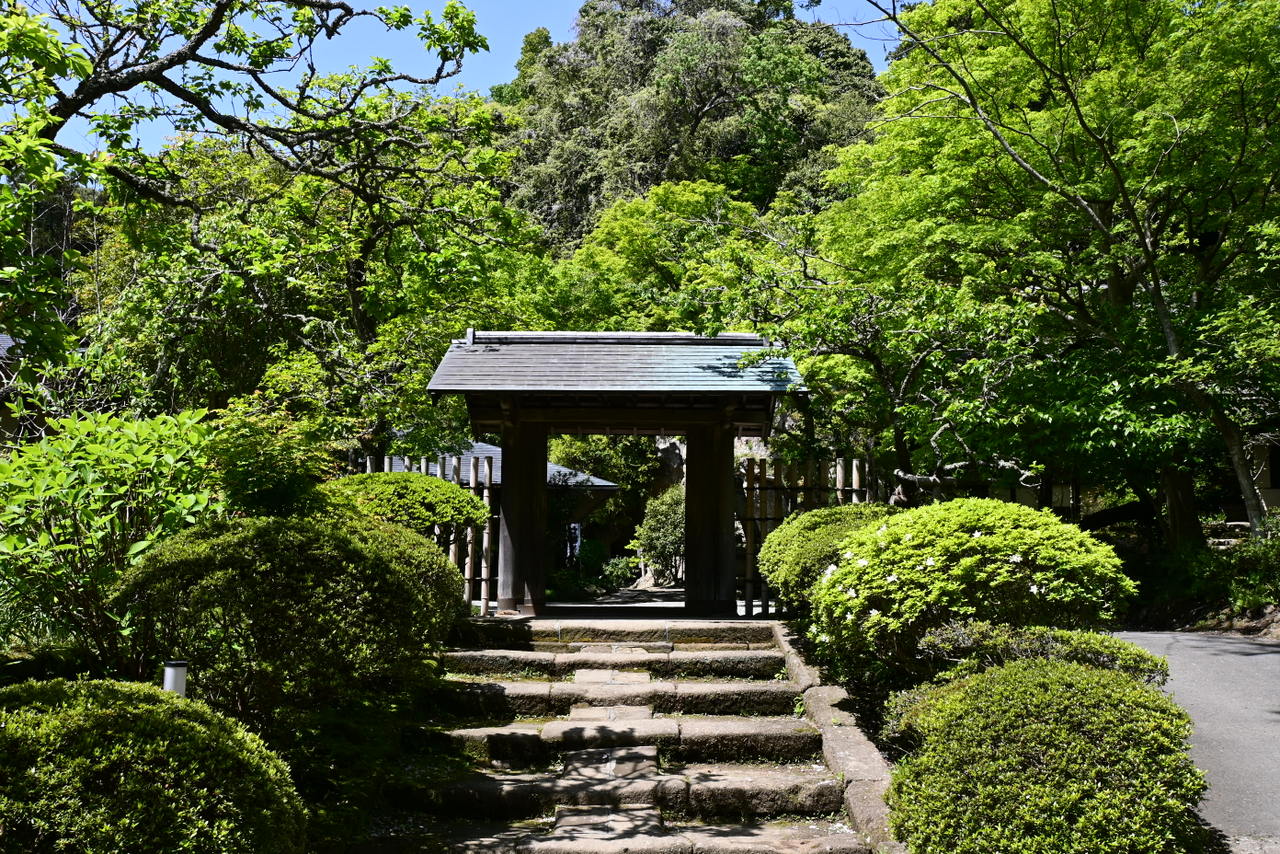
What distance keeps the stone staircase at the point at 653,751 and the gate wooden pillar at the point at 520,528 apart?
1781mm

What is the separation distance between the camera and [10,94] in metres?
4.04

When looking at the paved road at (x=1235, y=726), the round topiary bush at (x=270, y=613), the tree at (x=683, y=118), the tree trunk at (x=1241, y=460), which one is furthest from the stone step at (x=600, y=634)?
the tree at (x=683, y=118)

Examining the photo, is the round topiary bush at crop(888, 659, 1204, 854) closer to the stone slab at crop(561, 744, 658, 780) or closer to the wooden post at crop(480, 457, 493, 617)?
the stone slab at crop(561, 744, 658, 780)

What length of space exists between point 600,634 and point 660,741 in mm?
2572

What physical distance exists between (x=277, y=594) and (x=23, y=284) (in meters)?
1.93

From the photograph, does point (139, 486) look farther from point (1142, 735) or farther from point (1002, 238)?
point (1002, 238)

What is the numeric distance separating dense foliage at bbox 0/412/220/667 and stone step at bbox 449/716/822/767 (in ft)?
8.13

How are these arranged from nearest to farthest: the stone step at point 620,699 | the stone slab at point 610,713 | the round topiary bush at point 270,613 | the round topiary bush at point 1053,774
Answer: the round topiary bush at point 1053,774, the round topiary bush at point 270,613, the stone slab at point 610,713, the stone step at point 620,699

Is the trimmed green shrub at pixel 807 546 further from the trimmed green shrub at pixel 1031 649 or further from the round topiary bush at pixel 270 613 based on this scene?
the round topiary bush at pixel 270 613

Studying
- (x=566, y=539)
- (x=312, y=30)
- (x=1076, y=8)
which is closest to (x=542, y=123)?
(x=566, y=539)

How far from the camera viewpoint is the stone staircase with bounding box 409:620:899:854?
5332mm

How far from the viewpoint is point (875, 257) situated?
14961 millimetres

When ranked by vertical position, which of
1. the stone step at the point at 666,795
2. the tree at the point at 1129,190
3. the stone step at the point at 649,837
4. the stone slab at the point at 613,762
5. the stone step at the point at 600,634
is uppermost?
the tree at the point at 1129,190

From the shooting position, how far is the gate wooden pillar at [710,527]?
35.2 feet
